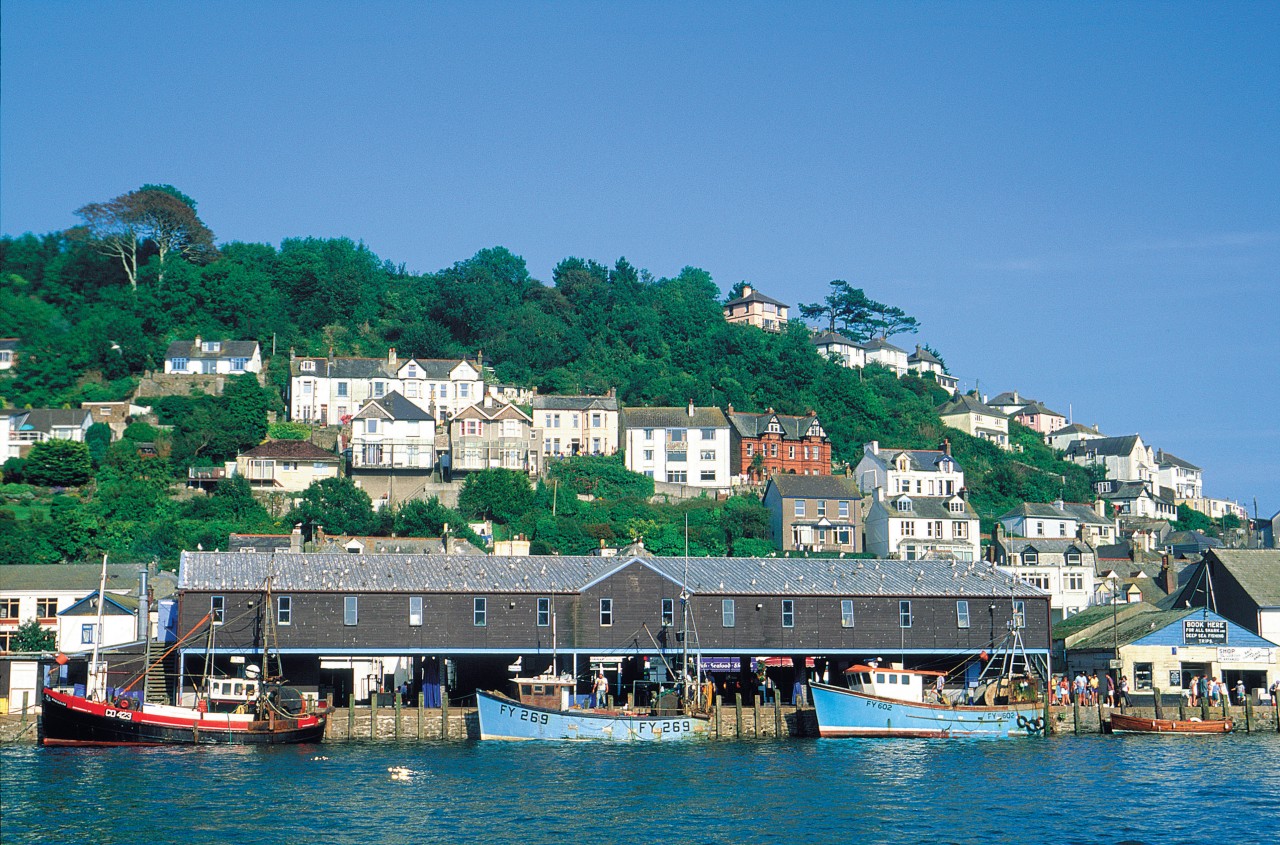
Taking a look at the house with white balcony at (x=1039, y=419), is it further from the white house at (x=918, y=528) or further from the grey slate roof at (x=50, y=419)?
the grey slate roof at (x=50, y=419)

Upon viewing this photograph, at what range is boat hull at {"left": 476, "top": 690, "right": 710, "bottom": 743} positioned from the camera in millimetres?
56094

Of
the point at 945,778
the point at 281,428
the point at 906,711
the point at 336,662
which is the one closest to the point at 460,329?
the point at 281,428

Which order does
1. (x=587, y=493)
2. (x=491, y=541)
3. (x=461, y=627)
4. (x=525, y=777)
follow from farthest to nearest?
(x=587, y=493), (x=491, y=541), (x=461, y=627), (x=525, y=777)

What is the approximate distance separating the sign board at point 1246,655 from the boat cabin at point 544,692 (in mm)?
29419

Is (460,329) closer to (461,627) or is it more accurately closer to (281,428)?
(281,428)

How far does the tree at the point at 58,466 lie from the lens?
100 meters

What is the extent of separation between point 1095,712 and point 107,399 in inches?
3243

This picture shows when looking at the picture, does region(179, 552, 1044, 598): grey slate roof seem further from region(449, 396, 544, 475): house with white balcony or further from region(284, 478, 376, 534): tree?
region(449, 396, 544, 475): house with white balcony

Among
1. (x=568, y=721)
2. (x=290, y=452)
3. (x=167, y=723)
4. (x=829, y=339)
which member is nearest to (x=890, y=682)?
(x=568, y=721)

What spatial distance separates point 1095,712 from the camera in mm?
61719

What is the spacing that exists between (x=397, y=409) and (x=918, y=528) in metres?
38.4

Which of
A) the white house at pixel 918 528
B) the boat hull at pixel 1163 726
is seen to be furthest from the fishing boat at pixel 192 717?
the white house at pixel 918 528

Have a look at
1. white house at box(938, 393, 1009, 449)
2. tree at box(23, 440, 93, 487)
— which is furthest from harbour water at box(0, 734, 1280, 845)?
white house at box(938, 393, 1009, 449)

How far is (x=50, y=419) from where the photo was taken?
10938cm
